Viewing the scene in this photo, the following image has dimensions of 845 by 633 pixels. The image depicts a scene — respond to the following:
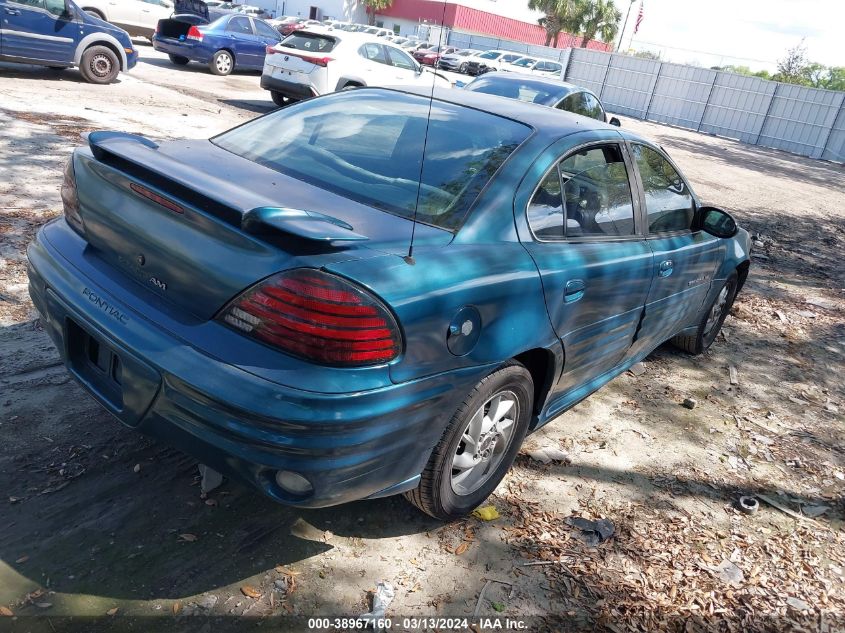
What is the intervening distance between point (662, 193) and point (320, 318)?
8.59ft

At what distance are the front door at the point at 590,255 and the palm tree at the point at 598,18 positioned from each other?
5552 cm

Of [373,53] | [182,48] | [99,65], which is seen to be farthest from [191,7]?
[373,53]

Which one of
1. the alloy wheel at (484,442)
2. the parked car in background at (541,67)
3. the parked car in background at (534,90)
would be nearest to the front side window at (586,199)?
the alloy wheel at (484,442)

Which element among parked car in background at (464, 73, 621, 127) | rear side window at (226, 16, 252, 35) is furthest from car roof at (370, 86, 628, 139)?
rear side window at (226, 16, 252, 35)

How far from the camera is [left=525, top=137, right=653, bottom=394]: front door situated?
297cm

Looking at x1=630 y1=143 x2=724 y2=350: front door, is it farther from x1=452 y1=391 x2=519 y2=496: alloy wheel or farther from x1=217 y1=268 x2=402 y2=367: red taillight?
x1=217 y1=268 x2=402 y2=367: red taillight

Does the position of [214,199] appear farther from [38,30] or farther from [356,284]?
[38,30]

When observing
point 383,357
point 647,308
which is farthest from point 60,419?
point 647,308

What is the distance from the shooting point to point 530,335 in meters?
2.81

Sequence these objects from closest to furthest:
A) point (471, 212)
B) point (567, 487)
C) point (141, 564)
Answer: point (141, 564) < point (471, 212) < point (567, 487)

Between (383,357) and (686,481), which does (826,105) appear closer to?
(686,481)

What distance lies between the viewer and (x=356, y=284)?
2.18m

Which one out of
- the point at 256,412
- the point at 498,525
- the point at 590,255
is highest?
the point at 590,255

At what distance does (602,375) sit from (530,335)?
1.12m
